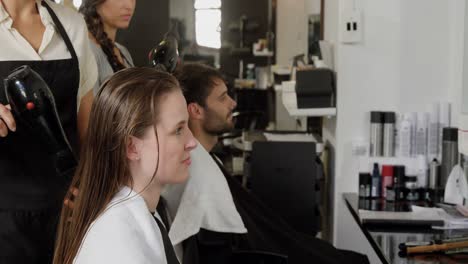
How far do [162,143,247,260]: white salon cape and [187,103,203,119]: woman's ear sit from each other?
18cm

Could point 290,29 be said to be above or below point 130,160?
above

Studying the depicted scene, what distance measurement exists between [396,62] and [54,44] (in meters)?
1.63

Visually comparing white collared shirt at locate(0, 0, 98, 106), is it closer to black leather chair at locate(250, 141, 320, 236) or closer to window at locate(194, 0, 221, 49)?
black leather chair at locate(250, 141, 320, 236)

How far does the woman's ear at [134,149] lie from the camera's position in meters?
1.36

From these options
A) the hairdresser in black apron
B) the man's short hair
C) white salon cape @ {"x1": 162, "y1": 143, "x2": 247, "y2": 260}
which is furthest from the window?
the hairdresser in black apron

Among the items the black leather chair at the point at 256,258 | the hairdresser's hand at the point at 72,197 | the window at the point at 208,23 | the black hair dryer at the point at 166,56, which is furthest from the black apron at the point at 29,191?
the window at the point at 208,23

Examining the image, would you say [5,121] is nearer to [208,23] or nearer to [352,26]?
[352,26]

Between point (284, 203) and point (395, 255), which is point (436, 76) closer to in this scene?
point (284, 203)

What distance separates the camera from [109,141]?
4.42ft

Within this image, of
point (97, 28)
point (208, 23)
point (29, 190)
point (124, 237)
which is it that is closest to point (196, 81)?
point (97, 28)

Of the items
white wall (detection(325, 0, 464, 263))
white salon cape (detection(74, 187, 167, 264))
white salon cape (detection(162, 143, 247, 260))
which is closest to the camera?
white salon cape (detection(74, 187, 167, 264))

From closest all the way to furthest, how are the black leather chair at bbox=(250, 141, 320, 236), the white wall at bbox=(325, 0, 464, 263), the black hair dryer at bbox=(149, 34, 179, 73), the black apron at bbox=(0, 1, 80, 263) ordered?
the black apron at bbox=(0, 1, 80, 263) → the black hair dryer at bbox=(149, 34, 179, 73) → the white wall at bbox=(325, 0, 464, 263) → the black leather chair at bbox=(250, 141, 320, 236)

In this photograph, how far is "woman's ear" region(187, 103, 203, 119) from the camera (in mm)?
2336

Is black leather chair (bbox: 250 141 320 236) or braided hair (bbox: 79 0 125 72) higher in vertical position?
braided hair (bbox: 79 0 125 72)
